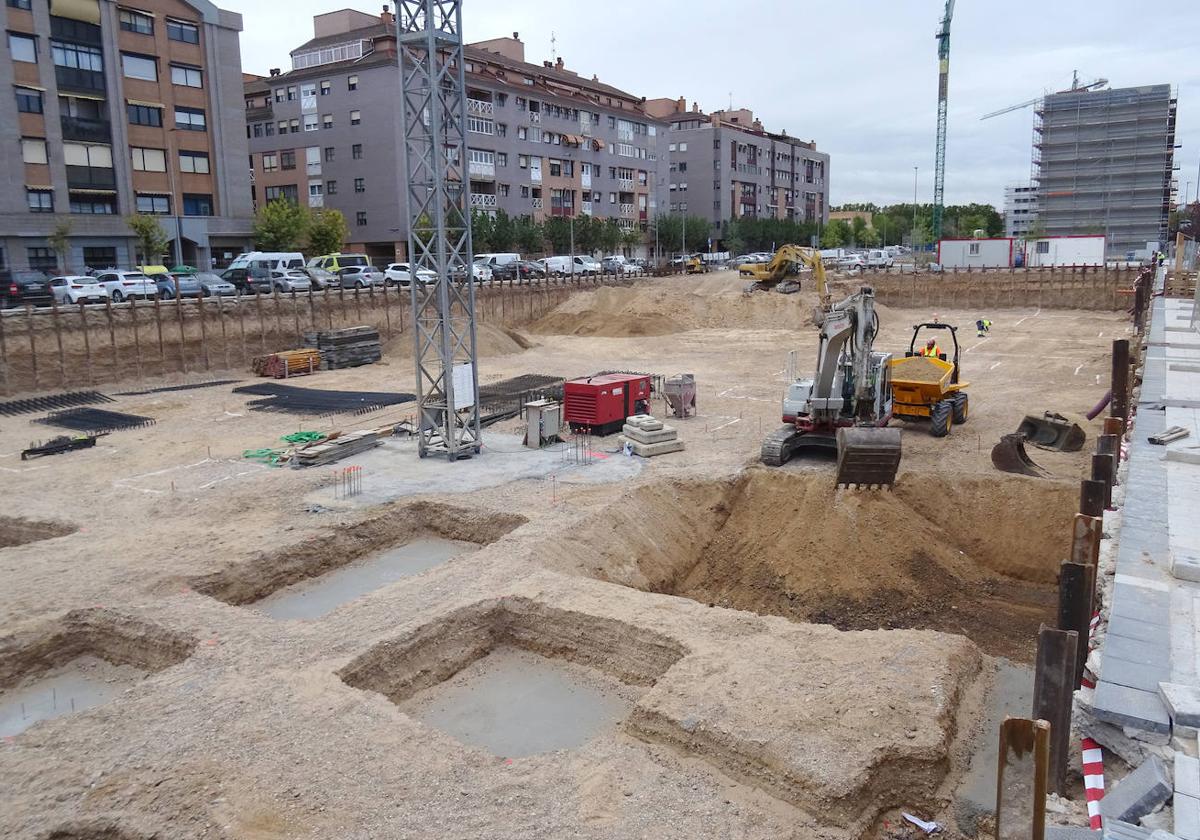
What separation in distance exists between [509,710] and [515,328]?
39854 millimetres

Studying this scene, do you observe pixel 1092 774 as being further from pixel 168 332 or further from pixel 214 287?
pixel 214 287

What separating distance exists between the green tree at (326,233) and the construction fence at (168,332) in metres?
16.9

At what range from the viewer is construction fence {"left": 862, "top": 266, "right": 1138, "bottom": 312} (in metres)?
56.2

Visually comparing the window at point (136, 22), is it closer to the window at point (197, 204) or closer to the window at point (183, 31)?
the window at point (183, 31)

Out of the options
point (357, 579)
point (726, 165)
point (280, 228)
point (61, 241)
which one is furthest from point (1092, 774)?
point (726, 165)

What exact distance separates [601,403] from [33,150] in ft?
136

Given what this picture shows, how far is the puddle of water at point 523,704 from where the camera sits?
412 inches

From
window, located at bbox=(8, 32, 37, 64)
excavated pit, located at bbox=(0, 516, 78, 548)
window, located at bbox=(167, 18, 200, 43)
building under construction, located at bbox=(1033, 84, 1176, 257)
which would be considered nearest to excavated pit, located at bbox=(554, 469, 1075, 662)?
excavated pit, located at bbox=(0, 516, 78, 548)

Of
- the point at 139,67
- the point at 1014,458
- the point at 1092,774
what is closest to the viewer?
the point at 1092,774

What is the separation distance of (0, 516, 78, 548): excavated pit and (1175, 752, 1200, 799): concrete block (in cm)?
1739

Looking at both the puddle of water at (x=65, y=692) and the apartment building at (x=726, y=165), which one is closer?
the puddle of water at (x=65, y=692)

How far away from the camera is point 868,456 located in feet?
56.6

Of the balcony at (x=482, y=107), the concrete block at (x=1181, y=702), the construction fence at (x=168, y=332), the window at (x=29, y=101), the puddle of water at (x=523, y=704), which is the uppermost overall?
the balcony at (x=482, y=107)

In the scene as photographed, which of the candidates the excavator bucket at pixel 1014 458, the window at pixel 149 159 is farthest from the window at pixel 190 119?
the excavator bucket at pixel 1014 458
